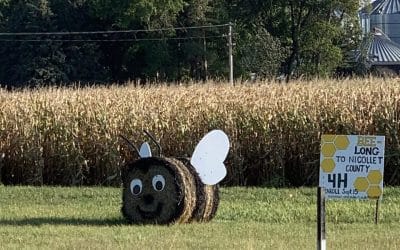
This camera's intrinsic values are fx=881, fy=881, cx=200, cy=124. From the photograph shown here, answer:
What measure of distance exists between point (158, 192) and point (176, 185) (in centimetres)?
33

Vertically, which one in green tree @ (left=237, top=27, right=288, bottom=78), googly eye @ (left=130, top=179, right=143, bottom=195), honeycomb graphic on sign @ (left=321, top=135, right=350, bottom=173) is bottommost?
green tree @ (left=237, top=27, right=288, bottom=78)

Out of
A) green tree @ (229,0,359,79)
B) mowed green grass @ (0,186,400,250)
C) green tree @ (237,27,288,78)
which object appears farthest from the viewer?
green tree @ (229,0,359,79)

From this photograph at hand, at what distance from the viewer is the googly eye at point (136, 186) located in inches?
472

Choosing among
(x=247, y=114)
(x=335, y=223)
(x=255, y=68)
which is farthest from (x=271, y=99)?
(x=255, y=68)

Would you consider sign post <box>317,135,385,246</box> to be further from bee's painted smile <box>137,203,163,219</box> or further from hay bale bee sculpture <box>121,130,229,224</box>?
bee's painted smile <box>137,203,163,219</box>

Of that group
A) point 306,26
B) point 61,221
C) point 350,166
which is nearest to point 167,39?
point 306,26

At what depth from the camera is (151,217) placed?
1189 cm

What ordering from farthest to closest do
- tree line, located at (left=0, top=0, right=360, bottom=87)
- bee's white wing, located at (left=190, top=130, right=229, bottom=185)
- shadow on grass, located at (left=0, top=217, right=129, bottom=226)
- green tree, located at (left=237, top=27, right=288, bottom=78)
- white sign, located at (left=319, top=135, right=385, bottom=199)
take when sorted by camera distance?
tree line, located at (left=0, top=0, right=360, bottom=87) → green tree, located at (left=237, top=27, right=288, bottom=78) → shadow on grass, located at (left=0, top=217, right=129, bottom=226) → bee's white wing, located at (left=190, top=130, right=229, bottom=185) → white sign, located at (left=319, top=135, right=385, bottom=199)

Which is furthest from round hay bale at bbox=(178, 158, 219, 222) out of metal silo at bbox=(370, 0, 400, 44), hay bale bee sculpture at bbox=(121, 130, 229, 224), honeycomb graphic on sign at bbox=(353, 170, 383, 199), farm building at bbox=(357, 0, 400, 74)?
metal silo at bbox=(370, 0, 400, 44)

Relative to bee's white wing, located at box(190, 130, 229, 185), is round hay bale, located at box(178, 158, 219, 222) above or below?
below

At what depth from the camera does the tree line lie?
2041 inches

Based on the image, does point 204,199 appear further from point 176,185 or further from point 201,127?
point 201,127

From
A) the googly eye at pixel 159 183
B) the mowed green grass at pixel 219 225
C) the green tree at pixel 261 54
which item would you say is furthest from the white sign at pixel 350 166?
the green tree at pixel 261 54

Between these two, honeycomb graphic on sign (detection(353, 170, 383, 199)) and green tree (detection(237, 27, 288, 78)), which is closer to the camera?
honeycomb graphic on sign (detection(353, 170, 383, 199))
